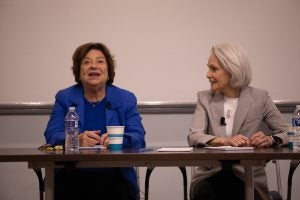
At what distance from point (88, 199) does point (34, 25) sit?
208 cm

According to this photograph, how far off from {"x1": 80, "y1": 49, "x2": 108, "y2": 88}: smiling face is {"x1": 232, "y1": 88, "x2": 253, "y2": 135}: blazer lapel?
92cm

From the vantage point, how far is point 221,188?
2.87 metres

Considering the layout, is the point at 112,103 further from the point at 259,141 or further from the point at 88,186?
the point at 259,141

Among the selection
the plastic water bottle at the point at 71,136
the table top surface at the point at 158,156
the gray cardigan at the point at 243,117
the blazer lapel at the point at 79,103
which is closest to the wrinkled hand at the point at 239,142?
the gray cardigan at the point at 243,117

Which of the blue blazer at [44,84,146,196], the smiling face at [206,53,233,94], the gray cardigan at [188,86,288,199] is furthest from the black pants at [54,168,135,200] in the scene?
the smiling face at [206,53,233,94]

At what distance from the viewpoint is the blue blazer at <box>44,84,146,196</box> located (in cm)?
298

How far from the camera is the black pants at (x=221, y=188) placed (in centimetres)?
282

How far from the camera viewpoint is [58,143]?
2.84 m

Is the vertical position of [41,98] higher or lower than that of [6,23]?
lower

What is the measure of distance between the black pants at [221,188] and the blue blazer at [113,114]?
0.40 meters

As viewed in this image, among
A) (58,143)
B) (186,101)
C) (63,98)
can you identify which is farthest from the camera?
(186,101)

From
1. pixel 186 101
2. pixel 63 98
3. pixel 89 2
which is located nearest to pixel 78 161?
pixel 63 98

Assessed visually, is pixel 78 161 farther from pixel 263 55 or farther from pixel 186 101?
pixel 263 55

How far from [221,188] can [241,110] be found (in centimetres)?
55
